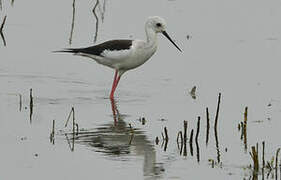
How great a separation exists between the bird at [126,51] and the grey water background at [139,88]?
18.5 inches

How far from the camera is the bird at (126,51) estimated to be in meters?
13.0

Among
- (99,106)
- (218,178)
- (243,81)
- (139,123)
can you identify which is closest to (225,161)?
(218,178)

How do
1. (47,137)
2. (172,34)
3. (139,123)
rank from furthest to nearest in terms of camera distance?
1. (172,34)
2. (139,123)
3. (47,137)

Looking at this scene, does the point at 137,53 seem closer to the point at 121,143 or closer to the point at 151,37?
the point at 151,37

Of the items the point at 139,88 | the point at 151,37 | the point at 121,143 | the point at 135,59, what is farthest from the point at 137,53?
the point at 121,143

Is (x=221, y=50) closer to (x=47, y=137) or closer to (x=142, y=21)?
(x=142, y=21)

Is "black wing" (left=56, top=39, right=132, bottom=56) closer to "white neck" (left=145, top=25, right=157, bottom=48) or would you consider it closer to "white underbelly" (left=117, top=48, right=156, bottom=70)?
"white underbelly" (left=117, top=48, right=156, bottom=70)

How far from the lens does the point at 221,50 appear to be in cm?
1631

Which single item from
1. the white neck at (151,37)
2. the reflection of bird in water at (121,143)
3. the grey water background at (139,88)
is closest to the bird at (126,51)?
the white neck at (151,37)

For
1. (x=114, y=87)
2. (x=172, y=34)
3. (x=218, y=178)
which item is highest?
(x=172, y=34)

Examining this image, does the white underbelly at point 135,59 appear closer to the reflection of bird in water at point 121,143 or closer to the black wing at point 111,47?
the black wing at point 111,47

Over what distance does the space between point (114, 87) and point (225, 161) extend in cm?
398

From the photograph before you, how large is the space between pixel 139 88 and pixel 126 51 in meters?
0.87

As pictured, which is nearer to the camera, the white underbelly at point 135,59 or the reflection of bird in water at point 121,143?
the reflection of bird in water at point 121,143
